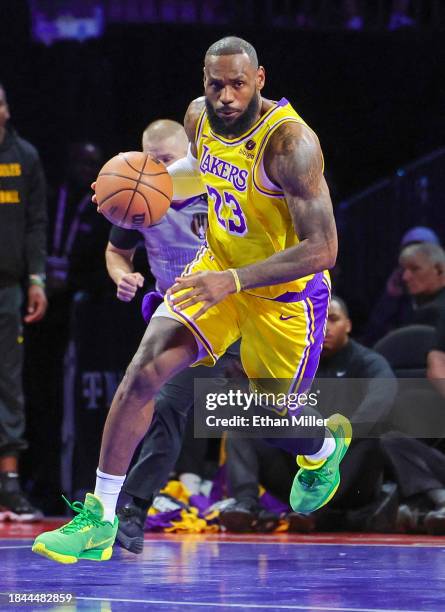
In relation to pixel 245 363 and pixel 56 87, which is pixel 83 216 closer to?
pixel 56 87

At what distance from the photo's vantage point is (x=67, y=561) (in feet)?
12.6

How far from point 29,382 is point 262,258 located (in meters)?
3.45

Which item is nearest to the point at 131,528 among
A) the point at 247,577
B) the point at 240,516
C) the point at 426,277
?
the point at 247,577

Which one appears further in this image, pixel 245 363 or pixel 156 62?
pixel 156 62

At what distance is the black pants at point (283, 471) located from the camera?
5871 millimetres

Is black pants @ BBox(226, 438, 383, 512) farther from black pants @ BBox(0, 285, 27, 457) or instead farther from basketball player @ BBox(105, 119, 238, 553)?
black pants @ BBox(0, 285, 27, 457)

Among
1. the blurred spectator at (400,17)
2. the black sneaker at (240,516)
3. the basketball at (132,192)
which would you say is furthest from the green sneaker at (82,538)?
the blurred spectator at (400,17)

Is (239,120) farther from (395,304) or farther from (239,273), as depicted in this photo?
(395,304)

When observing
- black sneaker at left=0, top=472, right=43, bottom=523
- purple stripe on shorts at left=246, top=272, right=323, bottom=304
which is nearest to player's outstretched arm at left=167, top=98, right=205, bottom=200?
purple stripe on shorts at left=246, top=272, right=323, bottom=304

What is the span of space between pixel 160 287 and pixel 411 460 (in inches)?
61.9

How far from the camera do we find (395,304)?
7.34m

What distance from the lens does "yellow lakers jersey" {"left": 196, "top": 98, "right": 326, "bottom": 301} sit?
13.6ft

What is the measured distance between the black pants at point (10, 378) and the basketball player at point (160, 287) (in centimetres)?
128

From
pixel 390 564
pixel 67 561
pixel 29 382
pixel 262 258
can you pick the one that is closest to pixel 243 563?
pixel 390 564
